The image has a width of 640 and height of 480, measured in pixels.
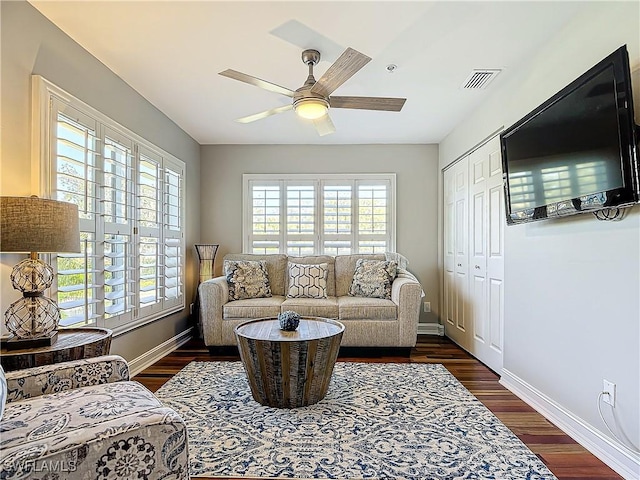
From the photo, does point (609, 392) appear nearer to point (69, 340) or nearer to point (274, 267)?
point (69, 340)

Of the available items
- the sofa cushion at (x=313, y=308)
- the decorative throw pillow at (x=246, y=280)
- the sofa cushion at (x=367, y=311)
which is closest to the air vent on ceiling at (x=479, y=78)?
the sofa cushion at (x=367, y=311)

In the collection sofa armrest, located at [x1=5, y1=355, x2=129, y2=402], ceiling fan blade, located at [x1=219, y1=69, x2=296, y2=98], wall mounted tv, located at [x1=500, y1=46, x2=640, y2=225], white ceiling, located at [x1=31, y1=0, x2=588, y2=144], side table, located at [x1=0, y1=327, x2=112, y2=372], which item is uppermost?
white ceiling, located at [x1=31, y1=0, x2=588, y2=144]

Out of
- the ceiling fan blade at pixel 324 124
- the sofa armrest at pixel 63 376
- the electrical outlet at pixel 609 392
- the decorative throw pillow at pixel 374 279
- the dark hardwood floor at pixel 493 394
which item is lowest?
the dark hardwood floor at pixel 493 394

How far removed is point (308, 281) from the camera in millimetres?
4359

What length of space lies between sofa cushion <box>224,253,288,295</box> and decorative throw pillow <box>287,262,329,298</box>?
0.76 ft

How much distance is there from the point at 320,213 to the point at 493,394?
298 cm

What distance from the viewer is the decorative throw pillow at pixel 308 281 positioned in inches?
170

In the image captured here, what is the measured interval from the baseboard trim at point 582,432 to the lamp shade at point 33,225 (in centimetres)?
293

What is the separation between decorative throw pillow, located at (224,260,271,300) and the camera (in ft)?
13.9

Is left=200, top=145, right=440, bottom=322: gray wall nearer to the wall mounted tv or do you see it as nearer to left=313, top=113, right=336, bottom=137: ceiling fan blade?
left=313, top=113, right=336, bottom=137: ceiling fan blade

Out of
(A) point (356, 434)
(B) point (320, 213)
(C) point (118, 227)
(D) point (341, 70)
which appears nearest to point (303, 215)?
(B) point (320, 213)

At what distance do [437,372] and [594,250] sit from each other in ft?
5.71

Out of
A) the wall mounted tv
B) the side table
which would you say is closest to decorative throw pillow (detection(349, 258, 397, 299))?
the wall mounted tv

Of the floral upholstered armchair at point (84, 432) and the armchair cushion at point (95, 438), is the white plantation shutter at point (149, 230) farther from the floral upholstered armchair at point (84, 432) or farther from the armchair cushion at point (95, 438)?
the armchair cushion at point (95, 438)
